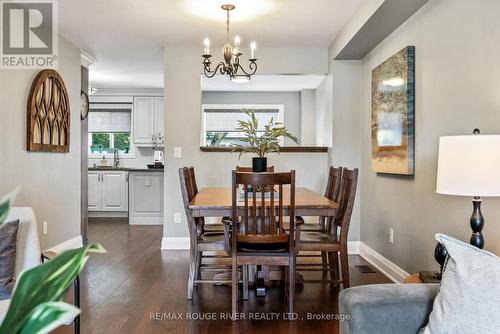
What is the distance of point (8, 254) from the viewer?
6.09 feet

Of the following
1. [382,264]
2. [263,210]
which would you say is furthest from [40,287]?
[382,264]

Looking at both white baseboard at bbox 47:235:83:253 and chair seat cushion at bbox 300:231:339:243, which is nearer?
chair seat cushion at bbox 300:231:339:243

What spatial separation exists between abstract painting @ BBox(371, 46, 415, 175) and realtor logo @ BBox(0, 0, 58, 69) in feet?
9.46

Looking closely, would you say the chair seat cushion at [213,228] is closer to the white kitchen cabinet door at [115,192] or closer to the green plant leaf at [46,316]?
the green plant leaf at [46,316]

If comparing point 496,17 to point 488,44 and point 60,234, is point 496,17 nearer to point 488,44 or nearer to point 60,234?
point 488,44

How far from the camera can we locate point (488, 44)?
2.08 meters

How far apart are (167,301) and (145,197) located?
12.2 feet

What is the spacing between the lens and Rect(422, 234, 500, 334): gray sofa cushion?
45.7 inches

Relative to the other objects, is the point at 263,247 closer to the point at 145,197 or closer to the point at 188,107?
the point at 188,107

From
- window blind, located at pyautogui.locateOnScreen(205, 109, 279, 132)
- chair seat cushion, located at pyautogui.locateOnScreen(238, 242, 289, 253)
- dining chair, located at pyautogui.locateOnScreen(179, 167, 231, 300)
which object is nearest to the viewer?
chair seat cushion, located at pyautogui.locateOnScreen(238, 242, 289, 253)

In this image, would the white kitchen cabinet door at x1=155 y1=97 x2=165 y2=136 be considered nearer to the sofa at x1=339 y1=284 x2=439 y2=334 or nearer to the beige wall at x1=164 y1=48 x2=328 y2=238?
the beige wall at x1=164 y1=48 x2=328 y2=238

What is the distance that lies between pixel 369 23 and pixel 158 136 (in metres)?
4.94

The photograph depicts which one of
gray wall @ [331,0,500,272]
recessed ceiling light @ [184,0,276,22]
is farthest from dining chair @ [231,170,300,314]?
recessed ceiling light @ [184,0,276,22]

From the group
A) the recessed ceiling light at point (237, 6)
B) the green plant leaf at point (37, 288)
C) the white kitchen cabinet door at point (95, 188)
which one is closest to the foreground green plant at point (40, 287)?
the green plant leaf at point (37, 288)
